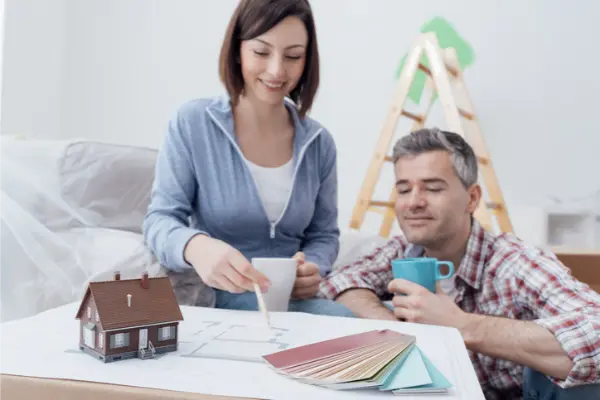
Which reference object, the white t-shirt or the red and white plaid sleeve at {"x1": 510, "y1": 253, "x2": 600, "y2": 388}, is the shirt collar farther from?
the white t-shirt

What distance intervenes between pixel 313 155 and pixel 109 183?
51 centimetres

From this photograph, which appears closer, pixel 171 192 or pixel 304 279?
pixel 304 279

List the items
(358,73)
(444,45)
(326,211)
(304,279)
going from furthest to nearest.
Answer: (358,73), (444,45), (326,211), (304,279)

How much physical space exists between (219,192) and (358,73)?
5.24 feet

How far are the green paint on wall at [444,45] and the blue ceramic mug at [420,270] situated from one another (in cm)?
157

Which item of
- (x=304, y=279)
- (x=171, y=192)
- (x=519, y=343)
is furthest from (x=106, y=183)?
(x=519, y=343)

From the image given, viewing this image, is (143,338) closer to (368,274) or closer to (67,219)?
(368,274)

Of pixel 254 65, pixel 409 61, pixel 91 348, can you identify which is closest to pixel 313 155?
pixel 254 65

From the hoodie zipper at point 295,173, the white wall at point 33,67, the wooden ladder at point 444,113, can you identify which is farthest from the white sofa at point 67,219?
the white wall at point 33,67

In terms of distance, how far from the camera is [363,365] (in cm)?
53

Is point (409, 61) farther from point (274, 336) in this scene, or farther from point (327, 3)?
point (274, 336)

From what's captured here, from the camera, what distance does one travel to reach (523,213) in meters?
2.37

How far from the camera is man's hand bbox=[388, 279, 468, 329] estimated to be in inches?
34.4

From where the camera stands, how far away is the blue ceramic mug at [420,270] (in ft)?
2.91
